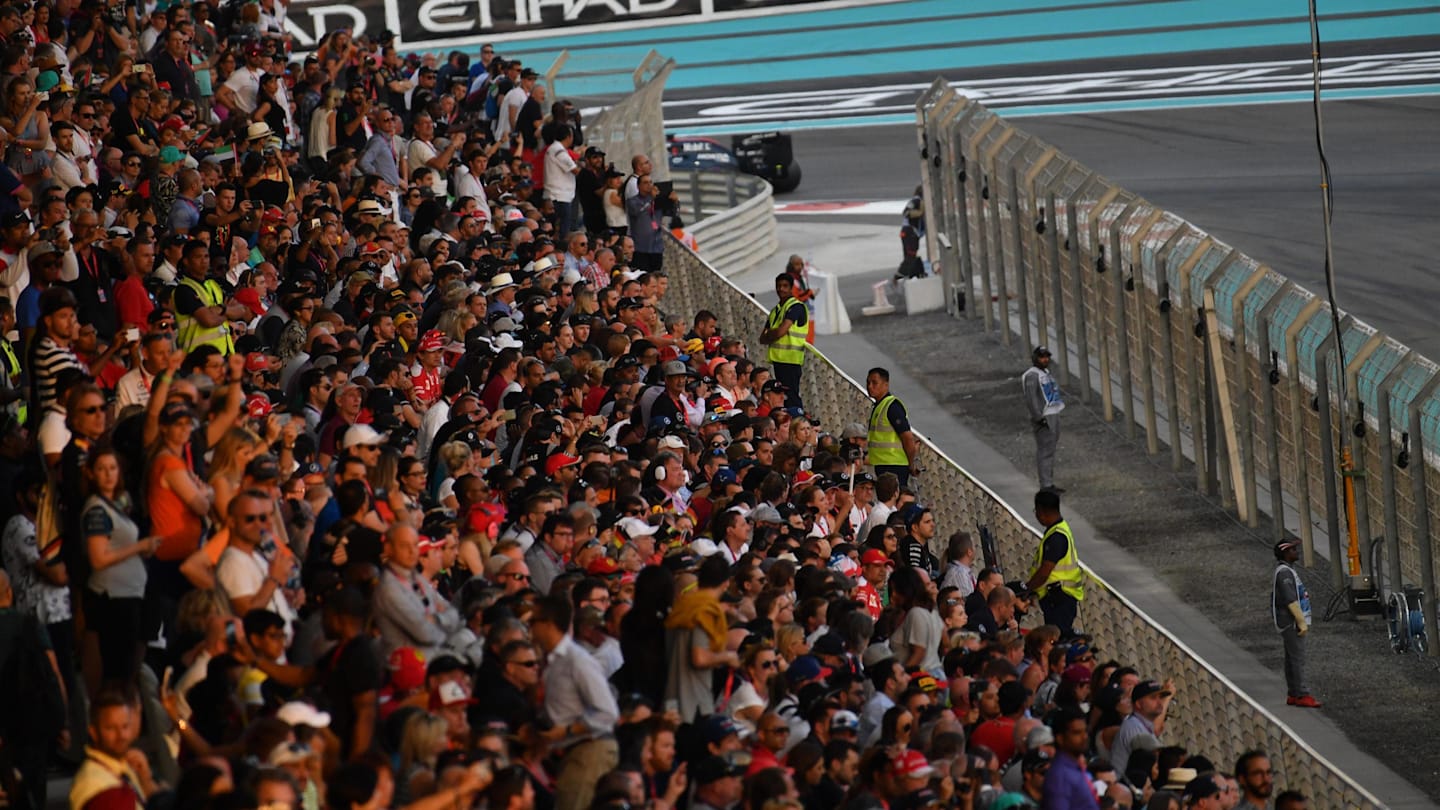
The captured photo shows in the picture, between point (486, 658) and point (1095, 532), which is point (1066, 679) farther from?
point (1095, 532)

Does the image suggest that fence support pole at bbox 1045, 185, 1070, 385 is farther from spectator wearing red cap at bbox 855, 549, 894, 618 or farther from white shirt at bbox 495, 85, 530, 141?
spectator wearing red cap at bbox 855, 549, 894, 618

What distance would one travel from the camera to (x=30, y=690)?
865 cm

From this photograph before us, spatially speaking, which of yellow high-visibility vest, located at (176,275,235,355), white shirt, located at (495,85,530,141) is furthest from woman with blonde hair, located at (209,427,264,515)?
white shirt, located at (495,85,530,141)

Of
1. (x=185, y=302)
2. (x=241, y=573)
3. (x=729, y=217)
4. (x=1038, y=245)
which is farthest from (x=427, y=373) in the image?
(x=729, y=217)

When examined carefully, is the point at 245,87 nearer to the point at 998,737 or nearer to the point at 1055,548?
the point at 1055,548

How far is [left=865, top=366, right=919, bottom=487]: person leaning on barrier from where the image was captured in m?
18.0

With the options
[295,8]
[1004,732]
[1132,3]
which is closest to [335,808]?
A: [1004,732]

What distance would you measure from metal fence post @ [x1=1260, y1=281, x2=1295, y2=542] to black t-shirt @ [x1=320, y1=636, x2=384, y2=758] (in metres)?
13.9

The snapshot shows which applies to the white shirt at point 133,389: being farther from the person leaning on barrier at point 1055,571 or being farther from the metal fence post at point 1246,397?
the metal fence post at point 1246,397

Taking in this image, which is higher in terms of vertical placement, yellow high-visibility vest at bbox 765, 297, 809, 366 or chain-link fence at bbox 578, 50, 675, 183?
chain-link fence at bbox 578, 50, 675, 183

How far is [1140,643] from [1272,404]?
623cm

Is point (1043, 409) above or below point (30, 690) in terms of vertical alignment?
below

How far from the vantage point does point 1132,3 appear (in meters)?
57.5

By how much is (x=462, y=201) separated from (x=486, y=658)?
11.8 meters
